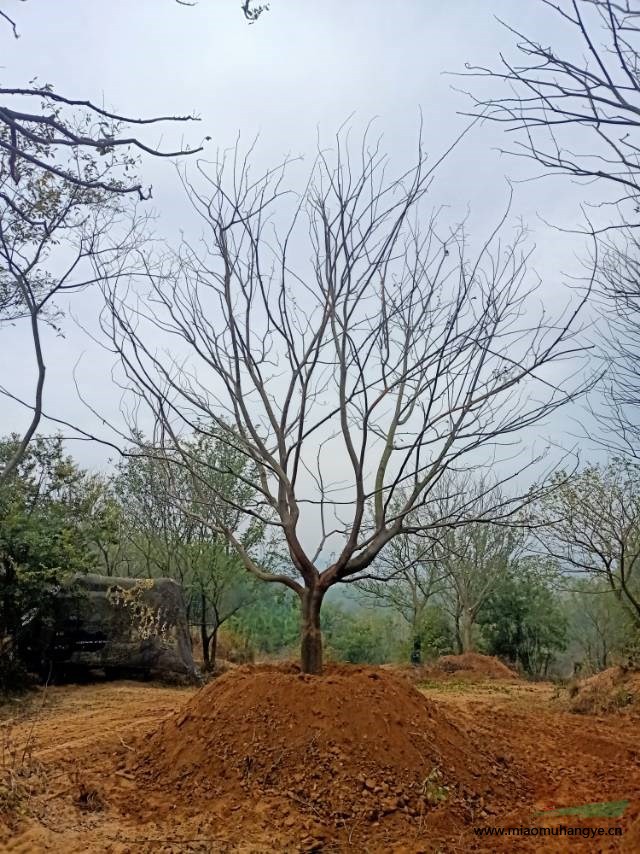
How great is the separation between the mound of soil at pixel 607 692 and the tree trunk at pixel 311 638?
4.62 metres

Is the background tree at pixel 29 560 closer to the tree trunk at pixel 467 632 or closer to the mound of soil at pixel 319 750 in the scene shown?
the mound of soil at pixel 319 750

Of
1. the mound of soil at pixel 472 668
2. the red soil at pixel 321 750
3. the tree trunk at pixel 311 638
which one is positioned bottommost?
the mound of soil at pixel 472 668

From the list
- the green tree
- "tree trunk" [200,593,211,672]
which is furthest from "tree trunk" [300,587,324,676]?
the green tree

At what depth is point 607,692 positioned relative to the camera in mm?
8562

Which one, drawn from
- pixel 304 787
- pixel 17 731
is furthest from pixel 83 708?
pixel 304 787

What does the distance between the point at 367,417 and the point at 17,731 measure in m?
3.89

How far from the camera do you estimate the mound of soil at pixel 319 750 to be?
3.83 meters

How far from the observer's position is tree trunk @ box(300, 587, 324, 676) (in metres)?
4.99

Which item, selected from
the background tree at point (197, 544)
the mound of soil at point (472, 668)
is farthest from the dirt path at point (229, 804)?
the mound of soil at point (472, 668)

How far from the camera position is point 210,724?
14.6 ft

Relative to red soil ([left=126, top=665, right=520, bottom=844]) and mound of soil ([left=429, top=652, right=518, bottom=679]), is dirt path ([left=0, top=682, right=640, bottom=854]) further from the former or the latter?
mound of soil ([left=429, top=652, right=518, bottom=679])

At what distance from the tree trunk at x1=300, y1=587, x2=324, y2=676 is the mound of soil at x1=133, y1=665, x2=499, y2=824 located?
0.69 ft

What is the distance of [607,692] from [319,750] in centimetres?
578

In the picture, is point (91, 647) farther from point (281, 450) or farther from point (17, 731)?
point (281, 450)
